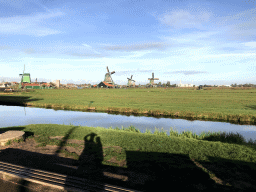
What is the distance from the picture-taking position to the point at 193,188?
5922 millimetres

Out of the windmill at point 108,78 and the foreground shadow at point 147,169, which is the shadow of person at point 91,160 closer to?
the foreground shadow at point 147,169

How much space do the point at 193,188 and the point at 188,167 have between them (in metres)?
1.57

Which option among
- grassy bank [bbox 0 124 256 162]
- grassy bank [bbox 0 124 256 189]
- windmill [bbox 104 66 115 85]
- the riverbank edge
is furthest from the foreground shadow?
windmill [bbox 104 66 115 85]

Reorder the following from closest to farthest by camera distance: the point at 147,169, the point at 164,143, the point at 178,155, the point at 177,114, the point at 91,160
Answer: the point at 147,169
the point at 91,160
the point at 178,155
the point at 164,143
the point at 177,114

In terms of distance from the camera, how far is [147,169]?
733 cm

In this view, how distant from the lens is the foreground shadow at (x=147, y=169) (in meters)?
6.16

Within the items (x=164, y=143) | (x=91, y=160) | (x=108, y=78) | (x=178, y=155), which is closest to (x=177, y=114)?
(x=164, y=143)

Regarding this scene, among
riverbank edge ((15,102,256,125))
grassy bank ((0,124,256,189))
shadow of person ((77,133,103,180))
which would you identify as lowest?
riverbank edge ((15,102,256,125))

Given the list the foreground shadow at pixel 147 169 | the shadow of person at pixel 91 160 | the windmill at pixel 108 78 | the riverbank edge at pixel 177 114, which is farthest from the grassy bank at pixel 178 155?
the windmill at pixel 108 78

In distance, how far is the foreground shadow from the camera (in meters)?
6.16

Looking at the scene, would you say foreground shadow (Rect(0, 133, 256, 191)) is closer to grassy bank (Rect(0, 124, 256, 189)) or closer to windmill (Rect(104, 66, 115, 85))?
grassy bank (Rect(0, 124, 256, 189))

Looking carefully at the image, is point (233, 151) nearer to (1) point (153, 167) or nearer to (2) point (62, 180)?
(1) point (153, 167)

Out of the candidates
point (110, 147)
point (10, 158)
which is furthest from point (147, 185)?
point (10, 158)

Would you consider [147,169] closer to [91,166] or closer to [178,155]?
[178,155]
